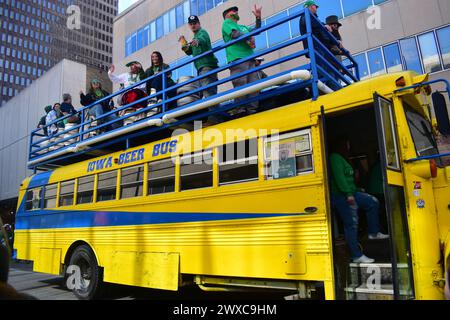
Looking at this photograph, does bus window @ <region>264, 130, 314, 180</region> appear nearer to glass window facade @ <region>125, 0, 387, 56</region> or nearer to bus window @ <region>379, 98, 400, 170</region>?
bus window @ <region>379, 98, 400, 170</region>

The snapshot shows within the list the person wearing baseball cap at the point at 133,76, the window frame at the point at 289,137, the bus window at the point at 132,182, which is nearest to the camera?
the window frame at the point at 289,137

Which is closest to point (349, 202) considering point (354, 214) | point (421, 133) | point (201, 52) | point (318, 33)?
point (354, 214)

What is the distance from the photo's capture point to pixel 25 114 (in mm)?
26219

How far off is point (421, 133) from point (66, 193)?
264 inches

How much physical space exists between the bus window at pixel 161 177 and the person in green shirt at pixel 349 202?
2.42 m

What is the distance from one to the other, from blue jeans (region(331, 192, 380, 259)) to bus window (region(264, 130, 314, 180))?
506mm

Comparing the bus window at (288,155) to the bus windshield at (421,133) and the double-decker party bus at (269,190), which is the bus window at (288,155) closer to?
the double-decker party bus at (269,190)

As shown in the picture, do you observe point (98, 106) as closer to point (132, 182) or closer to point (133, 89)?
point (133, 89)

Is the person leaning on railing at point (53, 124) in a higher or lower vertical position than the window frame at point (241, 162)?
higher

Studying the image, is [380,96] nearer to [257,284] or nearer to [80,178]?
[257,284]

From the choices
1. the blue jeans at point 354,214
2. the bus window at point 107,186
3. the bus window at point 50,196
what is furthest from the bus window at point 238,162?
the bus window at point 50,196

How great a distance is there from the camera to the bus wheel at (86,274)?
6.44 meters

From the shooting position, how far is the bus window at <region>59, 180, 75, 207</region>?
292 inches

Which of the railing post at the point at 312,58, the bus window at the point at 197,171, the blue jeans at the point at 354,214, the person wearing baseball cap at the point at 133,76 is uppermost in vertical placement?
the person wearing baseball cap at the point at 133,76
